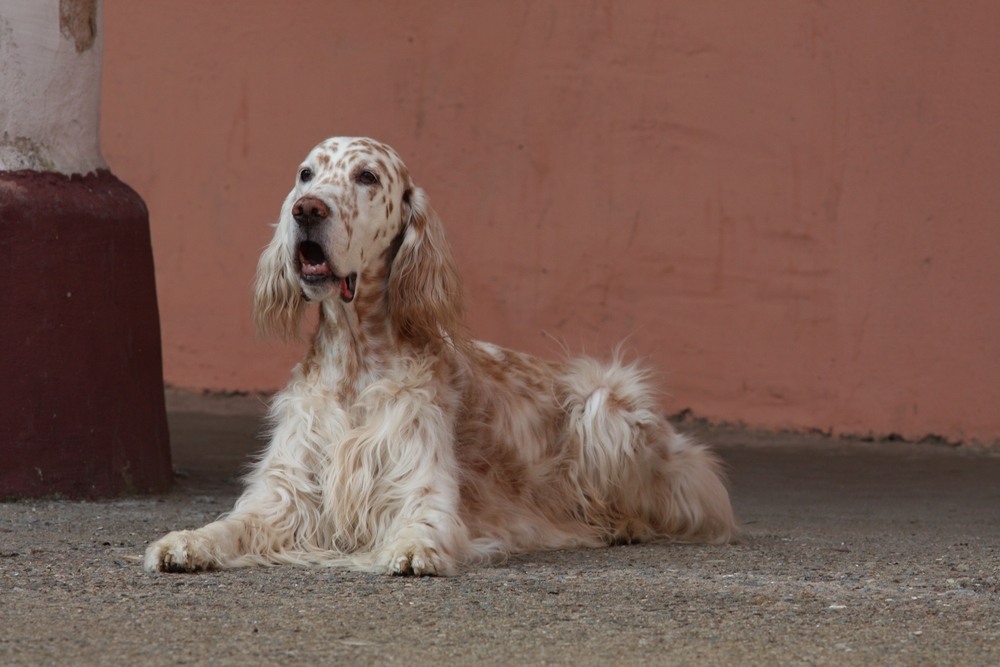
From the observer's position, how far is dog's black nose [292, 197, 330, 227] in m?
4.61

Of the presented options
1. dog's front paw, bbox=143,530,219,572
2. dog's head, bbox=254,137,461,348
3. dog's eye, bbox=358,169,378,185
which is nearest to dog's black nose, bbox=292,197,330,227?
dog's head, bbox=254,137,461,348

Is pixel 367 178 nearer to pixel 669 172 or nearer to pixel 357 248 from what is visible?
pixel 357 248

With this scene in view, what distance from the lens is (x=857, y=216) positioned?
8.47m

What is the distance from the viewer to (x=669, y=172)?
8.77 metres

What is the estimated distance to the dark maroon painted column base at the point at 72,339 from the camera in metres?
5.82

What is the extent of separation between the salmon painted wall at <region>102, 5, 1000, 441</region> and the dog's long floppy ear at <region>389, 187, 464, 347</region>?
3138 millimetres

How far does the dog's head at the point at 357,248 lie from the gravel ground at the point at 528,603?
81cm

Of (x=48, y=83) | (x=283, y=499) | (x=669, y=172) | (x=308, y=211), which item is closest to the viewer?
(x=308, y=211)

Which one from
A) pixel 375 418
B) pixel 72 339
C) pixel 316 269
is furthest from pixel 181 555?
pixel 72 339

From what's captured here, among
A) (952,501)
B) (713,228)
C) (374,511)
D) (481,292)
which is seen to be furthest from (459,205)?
(374,511)

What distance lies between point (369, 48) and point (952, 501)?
4.15 metres

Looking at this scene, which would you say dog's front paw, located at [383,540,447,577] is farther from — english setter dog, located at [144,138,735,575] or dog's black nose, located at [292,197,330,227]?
dog's black nose, located at [292,197,330,227]

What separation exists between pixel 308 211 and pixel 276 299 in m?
0.52

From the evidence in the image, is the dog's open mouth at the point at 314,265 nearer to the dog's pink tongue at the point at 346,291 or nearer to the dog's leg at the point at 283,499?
the dog's pink tongue at the point at 346,291
